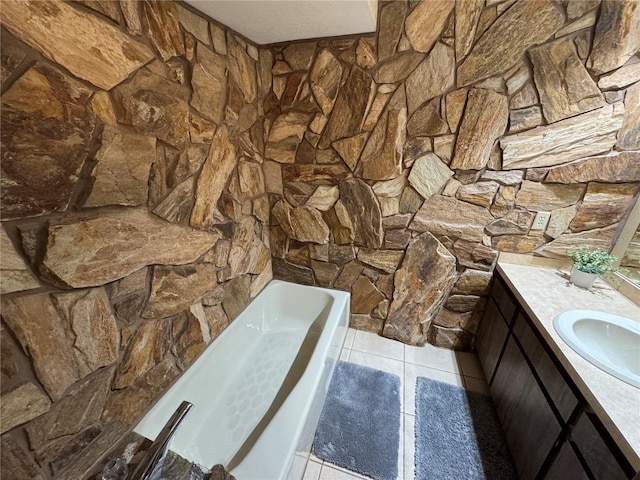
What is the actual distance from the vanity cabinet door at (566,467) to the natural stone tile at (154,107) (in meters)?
1.99

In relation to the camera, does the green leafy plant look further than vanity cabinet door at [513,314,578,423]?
Yes

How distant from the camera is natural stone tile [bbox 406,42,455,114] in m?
1.47

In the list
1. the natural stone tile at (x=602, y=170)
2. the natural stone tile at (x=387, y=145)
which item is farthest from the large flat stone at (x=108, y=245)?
the natural stone tile at (x=602, y=170)

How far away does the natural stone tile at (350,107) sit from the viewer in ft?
5.25

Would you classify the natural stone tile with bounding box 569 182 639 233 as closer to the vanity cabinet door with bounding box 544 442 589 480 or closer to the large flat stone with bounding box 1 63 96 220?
the vanity cabinet door with bounding box 544 442 589 480

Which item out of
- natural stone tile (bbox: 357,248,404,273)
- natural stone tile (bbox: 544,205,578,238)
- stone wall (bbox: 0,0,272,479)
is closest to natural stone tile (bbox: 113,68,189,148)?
stone wall (bbox: 0,0,272,479)

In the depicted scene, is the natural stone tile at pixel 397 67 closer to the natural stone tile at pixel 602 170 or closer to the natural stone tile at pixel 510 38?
the natural stone tile at pixel 510 38

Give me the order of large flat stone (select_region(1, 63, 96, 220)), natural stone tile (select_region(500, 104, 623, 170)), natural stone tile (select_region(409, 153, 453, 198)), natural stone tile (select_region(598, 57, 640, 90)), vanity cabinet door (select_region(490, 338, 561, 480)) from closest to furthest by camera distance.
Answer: large flat stone (select_region(1, 63, 96, 220)) → vanity cabinet door (select_region(490, 338, 561, 480)) → natural stone tile (select_region(598, 57, 640, 90)) → natural stone tile (select_region(500, 104, 623, 170)) → natural stone tile (select_region(409, 153, 453, 198))

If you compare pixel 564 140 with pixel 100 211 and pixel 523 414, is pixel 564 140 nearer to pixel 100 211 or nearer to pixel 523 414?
pixel 523 414

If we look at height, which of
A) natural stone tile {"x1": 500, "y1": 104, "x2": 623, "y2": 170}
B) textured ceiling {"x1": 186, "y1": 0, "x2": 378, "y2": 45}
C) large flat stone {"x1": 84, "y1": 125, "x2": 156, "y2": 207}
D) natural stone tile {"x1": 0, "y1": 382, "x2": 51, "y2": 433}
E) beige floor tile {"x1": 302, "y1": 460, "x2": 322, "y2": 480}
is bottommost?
beige floor tile {"x1": 302, "y1": 460, "x2": 322, "y2": 480}

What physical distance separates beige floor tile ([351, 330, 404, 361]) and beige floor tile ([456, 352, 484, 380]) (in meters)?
0.44

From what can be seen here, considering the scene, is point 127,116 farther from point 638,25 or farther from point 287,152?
point 638,25

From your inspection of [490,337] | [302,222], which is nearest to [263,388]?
[302,222]

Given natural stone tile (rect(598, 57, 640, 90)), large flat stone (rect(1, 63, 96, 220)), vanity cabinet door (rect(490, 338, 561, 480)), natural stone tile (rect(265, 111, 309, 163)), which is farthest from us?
natural stone tile (rect(265, 111, 309, 163))
